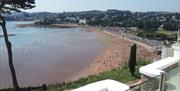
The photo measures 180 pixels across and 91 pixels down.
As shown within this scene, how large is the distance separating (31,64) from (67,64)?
15.1ft

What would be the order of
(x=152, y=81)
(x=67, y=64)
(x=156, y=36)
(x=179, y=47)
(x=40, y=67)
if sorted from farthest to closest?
(x=156, y=36)
(x=67, y=64)
(x=40, y=67)
(x=179, y=47)
(x=152, y=81)

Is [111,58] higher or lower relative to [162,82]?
lower

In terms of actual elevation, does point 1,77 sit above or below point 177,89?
below

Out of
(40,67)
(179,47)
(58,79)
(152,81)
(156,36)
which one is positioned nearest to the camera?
(152,81)

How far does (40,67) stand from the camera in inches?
1329

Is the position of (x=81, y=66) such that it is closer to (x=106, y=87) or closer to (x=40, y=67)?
(x=40, y=67)

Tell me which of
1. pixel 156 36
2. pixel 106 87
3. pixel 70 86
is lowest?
pixel 156 36

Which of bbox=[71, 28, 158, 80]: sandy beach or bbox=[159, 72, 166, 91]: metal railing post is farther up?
bbox=[159, 72, 166, 91]: metal railing post

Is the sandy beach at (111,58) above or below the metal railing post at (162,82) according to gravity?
below

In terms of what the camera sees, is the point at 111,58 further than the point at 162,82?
Yes

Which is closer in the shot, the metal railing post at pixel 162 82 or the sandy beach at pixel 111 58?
the metal railing post at pixel 162 82

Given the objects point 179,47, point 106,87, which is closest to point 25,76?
point 179,47

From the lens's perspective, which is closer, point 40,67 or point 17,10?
point 17,10

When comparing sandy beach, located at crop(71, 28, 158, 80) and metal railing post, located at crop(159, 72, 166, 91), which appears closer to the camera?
metal railing post, located at crop(159, 72, 166, 91)
